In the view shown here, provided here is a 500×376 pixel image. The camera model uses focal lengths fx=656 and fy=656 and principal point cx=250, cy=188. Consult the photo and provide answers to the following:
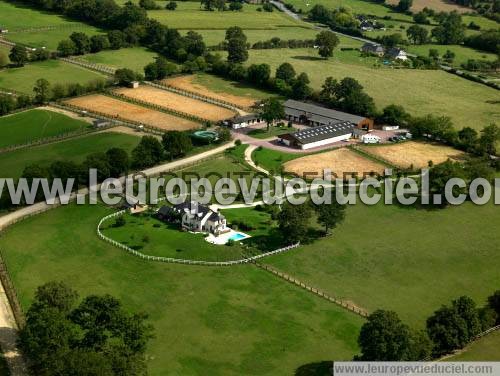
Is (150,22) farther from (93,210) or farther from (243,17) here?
(93,210)

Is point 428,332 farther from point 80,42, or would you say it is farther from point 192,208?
point 80,42

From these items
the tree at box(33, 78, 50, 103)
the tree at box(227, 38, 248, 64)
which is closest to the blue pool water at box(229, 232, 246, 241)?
the tree at box(33, 78, 50, 103)

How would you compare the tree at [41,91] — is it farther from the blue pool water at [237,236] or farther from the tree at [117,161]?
the blue pool water at [237,236]

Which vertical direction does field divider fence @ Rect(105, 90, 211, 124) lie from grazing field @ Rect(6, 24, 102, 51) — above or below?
below

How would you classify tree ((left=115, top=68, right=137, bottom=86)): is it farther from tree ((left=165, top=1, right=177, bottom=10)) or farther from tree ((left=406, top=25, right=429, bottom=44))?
tree ((left=406, top=25, right=429, bottom=44))

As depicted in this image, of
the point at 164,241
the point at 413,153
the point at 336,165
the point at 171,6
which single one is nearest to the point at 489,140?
the point at 413,153

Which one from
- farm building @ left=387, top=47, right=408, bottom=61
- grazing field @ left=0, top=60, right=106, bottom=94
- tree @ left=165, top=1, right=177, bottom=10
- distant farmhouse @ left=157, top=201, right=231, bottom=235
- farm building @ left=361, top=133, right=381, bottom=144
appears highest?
tree @ left=165, top=1, right=177, bottom=10

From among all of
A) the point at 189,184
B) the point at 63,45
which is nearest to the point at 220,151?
the point at 189,184
